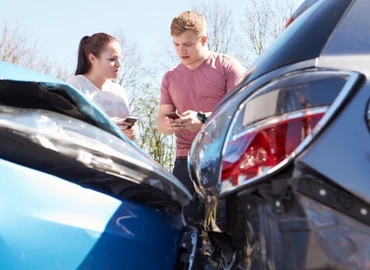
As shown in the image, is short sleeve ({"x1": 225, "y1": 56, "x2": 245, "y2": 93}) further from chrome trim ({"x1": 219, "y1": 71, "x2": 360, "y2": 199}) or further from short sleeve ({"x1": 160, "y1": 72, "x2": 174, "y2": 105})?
chrome trim ({"x1": 219, "y1": 71, "x2": 360, "y2": 199})

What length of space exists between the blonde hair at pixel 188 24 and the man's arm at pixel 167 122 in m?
0.43

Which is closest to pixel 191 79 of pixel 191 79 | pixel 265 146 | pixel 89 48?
pixel 191 79

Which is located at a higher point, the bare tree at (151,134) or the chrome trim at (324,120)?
the bare tree at (151,134)

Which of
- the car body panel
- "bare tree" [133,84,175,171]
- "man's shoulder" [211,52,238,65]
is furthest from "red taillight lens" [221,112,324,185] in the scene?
"bare tree" [133,84,175,171]

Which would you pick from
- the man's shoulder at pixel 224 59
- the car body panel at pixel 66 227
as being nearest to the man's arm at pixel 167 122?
the man's shoulder at pixel 224 59

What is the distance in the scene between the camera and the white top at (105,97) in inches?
133

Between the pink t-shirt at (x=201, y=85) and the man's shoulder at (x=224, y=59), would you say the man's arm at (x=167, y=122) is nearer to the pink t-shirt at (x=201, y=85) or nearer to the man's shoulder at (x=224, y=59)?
the pink t-shirt at (x=201, y=85)

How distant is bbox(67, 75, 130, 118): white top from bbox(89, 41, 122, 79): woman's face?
11cm

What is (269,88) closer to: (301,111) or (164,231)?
(301,111)

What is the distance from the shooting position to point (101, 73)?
3.55 m

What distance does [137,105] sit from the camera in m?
17.6

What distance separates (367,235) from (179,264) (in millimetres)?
771

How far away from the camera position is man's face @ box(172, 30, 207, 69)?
3.30 metres

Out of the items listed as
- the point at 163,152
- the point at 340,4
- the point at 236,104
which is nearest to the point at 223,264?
the point at 236,104
